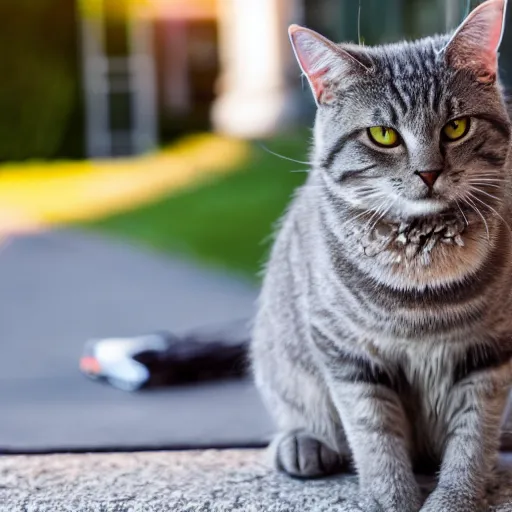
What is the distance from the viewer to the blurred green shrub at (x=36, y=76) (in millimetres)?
8359

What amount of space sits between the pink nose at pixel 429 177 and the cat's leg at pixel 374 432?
369mm

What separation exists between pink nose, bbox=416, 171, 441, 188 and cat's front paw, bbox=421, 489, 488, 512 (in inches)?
22.1

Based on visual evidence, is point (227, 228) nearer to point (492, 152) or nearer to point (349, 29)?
point (349, 29)

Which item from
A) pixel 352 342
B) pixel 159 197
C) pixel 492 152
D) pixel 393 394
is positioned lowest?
pixel 159 197

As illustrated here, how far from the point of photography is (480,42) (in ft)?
5.44

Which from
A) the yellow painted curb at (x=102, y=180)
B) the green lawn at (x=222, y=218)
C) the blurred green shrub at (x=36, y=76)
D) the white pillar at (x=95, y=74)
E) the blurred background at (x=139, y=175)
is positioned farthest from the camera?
the white pillar at (x=95, y=74)

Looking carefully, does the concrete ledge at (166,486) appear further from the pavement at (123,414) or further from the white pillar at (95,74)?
the white pillar at (95,74)

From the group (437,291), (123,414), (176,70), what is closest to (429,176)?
(437,291)

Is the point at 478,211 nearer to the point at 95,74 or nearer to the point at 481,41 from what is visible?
the point at 481,41

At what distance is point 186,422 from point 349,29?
579cm

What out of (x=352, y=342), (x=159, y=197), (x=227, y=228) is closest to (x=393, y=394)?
(x=352, y=342)

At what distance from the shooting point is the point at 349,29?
7.64 m

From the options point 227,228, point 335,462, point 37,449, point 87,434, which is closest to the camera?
point 335,462

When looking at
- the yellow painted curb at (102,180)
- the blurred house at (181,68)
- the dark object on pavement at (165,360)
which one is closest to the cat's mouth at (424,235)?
the dark object on pavement at (165,360)
